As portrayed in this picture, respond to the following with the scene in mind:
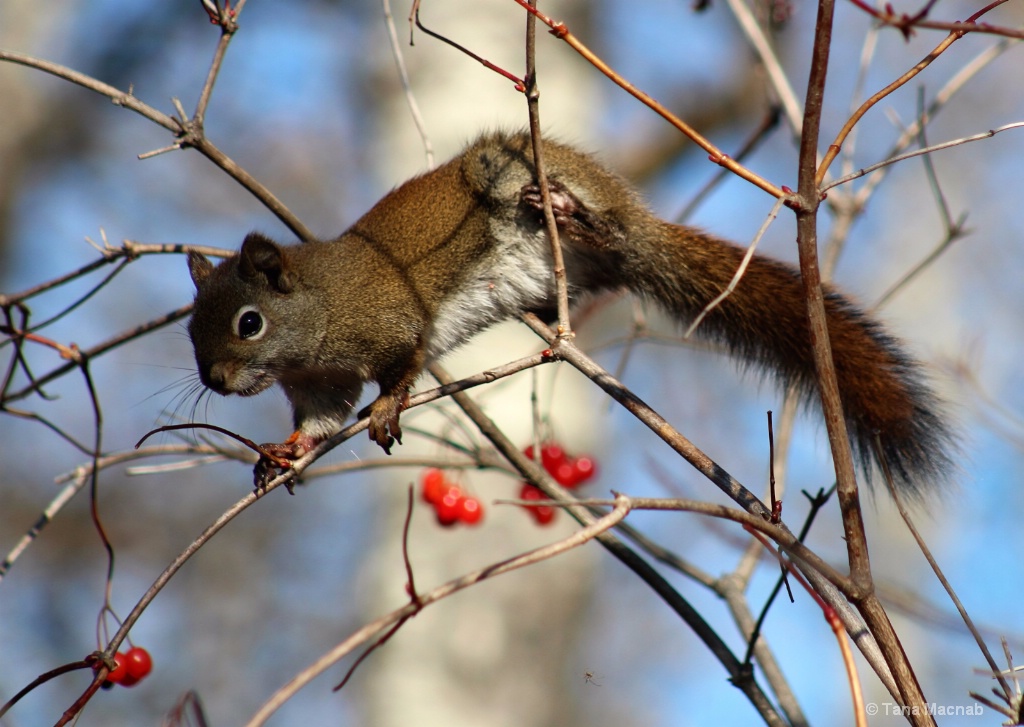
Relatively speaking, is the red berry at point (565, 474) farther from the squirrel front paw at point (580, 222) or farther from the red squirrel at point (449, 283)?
the squirrel front paw at point (580, 222)

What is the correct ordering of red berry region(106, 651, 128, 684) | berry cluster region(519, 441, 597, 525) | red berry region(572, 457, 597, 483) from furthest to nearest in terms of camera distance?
red berry region(572, 457, 597, 483), berry cluster region(519, 441, 597, 525), red berry region(106, 651, 128, 684)

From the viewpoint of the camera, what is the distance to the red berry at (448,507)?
9.98 ft

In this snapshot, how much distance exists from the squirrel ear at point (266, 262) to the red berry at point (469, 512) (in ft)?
2.77

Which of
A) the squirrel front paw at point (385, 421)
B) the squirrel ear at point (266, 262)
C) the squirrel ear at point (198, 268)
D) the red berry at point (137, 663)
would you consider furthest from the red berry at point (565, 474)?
the red berry at point (137, 663)

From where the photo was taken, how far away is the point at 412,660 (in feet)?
16.7

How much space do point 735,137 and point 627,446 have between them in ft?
9.84

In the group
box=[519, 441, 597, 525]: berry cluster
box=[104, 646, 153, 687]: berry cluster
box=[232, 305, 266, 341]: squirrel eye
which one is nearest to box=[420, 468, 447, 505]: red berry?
box=[519, 441, 597, 525]: berry cluster

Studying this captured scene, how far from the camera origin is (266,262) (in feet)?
9.29

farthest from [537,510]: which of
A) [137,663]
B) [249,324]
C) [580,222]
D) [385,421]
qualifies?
[137,663]

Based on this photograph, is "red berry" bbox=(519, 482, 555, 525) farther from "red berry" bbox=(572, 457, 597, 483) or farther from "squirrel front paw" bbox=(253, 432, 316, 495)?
"squirrel front paw" bbox=(253, 432, 316, 495)

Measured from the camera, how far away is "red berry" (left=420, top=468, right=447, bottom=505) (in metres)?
3.10

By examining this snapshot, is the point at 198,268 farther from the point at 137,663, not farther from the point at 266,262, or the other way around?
the point at 137,663

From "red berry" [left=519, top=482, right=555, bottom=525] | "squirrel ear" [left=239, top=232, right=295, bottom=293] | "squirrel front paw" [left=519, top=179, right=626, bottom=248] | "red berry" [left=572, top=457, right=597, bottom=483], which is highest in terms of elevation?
"squirrel front paw" [left=519, top=179, right=626, bottom=248]

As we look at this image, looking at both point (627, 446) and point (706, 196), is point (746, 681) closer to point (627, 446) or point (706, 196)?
point (706, 196)
